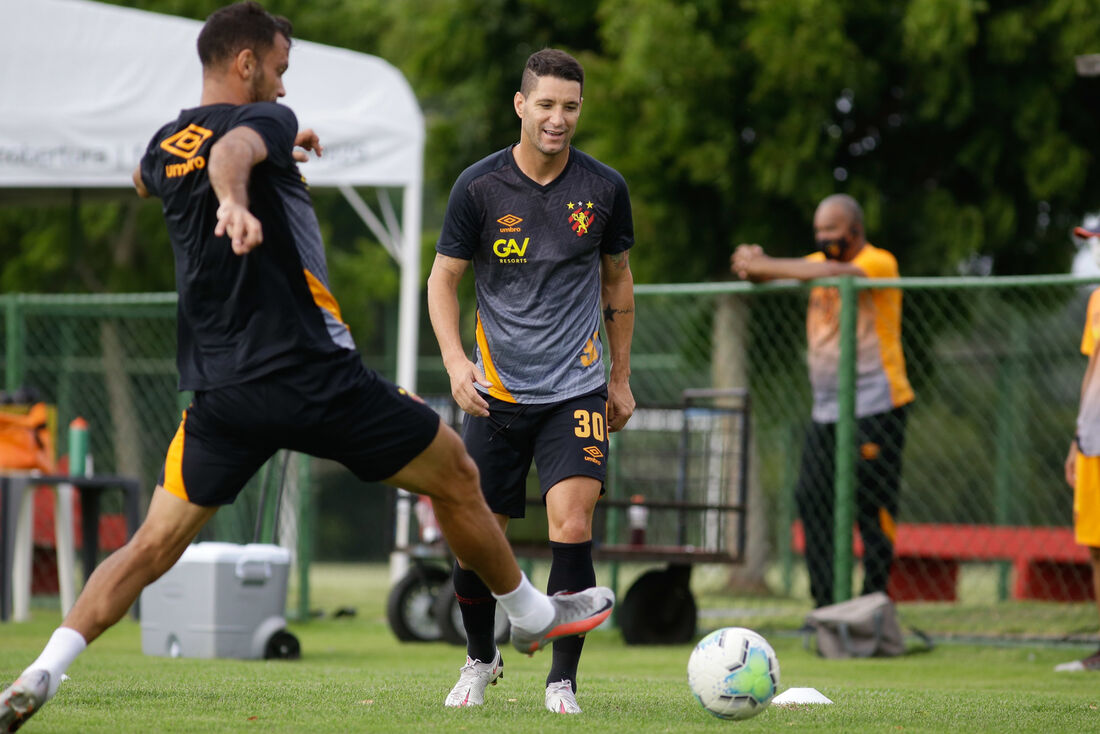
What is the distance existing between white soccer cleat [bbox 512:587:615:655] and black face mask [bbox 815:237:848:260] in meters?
4.59

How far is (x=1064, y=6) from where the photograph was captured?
444 inches

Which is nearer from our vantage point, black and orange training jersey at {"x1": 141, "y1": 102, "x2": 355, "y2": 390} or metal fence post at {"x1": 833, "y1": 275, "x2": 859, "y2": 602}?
black and orange training jersey at {"x1": 141, "y1": 102, "x2": 355, "y2": 390}

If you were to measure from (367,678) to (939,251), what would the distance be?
770 cm

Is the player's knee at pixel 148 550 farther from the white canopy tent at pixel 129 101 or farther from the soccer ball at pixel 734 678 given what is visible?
the white canopy tent at pixel 129 101

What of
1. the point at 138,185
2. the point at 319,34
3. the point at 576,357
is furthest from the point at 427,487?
the point at 319,34

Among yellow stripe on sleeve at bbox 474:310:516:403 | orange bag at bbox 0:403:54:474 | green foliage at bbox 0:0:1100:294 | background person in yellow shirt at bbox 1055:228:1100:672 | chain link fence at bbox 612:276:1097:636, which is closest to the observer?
yellow stripe on sleeve at bbox 474:310:516:403

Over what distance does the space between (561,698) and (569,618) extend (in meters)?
0.43

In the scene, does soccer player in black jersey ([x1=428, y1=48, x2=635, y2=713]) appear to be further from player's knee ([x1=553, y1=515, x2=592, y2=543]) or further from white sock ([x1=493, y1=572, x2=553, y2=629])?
white sock ([x1=493, y1=572, x2=553, y2=629])

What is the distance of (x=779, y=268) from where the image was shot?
8570 millimetres

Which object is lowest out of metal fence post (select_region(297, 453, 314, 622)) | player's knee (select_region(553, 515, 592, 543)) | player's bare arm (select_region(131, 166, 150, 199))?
metal fence post (select_region(297, 453, 314, 622))

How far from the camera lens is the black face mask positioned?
873 cm

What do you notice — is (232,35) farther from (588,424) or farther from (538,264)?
(588,424)

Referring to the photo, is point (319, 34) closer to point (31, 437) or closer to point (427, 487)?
point (31, 437)

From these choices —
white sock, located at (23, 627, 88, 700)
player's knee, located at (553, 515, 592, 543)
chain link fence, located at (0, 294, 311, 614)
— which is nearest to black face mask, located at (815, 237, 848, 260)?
chain link fence, located at (0, 294, 311, 614)
